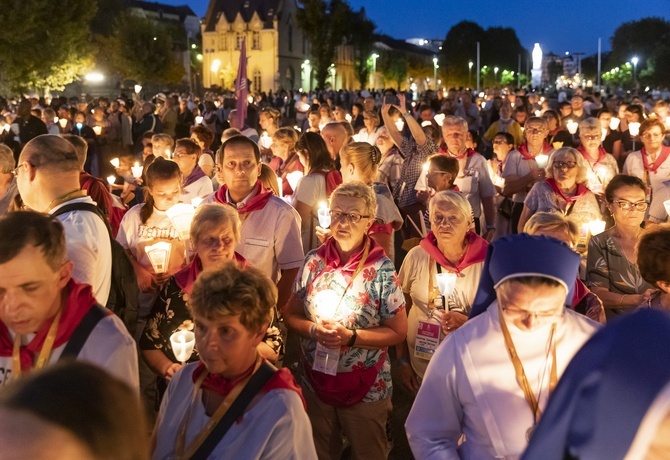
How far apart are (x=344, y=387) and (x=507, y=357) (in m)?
1.50

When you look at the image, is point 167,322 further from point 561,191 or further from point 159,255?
point 561,191

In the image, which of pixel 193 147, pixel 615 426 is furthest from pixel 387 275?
pixel 193 147

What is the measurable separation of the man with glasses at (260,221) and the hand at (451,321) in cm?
137

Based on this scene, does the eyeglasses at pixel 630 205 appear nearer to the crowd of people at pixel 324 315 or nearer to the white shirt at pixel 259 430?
the crowd of people at pixel 324 315

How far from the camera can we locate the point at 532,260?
2793 millimetres

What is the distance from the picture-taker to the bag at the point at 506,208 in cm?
854

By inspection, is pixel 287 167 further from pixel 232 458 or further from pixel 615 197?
pixel 232 458

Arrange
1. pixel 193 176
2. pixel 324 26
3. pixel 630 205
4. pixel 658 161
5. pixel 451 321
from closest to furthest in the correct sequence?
pixel 451 321 → pixel 630 205 → pixel 193 176 → pixel 658 161 → pixel 324 26

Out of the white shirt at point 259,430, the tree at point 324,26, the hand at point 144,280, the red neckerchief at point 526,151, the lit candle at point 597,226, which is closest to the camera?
the white shirt at point 259,430

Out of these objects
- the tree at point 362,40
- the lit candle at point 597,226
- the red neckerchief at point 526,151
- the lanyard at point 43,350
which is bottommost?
the lanyard at point 43,350

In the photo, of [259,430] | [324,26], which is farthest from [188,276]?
[324,26]

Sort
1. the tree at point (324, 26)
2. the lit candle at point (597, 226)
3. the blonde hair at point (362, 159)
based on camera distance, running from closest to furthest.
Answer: the lit candle at point (597, 226)
the blonde hair at point (362, 159)
the tree at point (324, 26)

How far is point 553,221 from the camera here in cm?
441

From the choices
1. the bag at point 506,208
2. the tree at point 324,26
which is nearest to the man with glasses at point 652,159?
the bag at point 506,208
